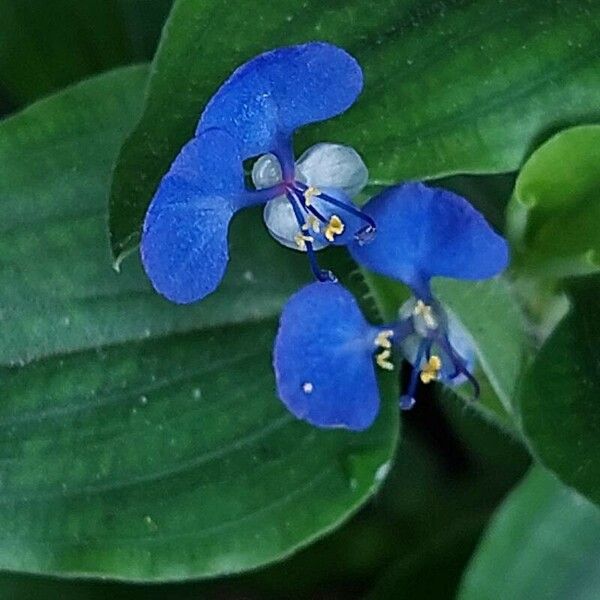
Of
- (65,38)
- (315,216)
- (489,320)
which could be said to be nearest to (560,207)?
(489,320)

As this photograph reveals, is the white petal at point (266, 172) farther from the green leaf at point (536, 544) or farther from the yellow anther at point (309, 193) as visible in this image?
the green leaf at point (536, 544)

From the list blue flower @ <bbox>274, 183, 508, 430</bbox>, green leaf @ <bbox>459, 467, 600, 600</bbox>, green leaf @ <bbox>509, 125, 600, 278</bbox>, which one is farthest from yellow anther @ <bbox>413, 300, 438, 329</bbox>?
green leaf @ <bbox>459, 467, 600, 600</bbox>

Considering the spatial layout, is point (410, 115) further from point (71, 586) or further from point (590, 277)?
point (71, 586)

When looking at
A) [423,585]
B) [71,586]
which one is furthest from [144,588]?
[423,585]

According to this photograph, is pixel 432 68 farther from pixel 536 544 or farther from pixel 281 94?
pixel 536 544

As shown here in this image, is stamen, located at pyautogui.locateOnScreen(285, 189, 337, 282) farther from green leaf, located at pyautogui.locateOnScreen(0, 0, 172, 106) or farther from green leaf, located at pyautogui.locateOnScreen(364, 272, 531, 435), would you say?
green leaf, located at pyautogui.locateOnScreen(0, 0, 172, 106)

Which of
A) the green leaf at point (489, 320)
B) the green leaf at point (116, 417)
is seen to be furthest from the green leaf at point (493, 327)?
the green leaf at point (116, 417)
